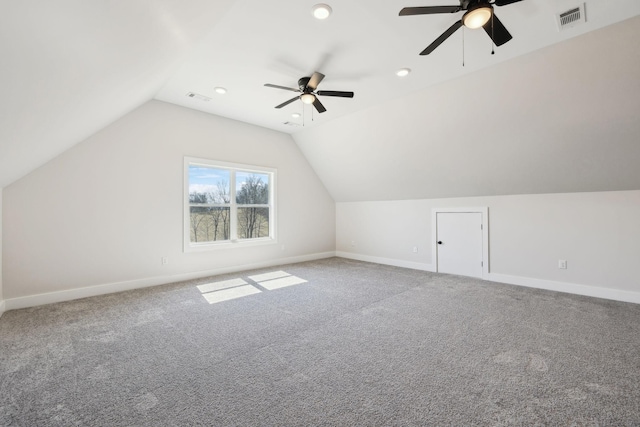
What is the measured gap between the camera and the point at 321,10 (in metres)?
2.45

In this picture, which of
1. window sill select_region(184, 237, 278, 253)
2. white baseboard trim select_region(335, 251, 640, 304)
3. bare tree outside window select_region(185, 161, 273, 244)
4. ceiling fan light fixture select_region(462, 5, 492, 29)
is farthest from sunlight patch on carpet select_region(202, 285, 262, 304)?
ceiling fan light fixture select_region(462, 5, 492, 29)

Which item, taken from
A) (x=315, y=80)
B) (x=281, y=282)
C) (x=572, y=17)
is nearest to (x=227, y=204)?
(x=281, y=282)

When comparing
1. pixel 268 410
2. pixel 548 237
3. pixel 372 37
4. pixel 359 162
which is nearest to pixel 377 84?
pixel 372 37

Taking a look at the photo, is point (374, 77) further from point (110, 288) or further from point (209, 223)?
point (110, 288)

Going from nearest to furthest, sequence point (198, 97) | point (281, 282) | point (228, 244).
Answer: point (198, 97) → point (281, 282) → point (228, 244)

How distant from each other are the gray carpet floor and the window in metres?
1.64

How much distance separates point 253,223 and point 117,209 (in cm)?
242

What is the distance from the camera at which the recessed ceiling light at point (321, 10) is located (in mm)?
2404

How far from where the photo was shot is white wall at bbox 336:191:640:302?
370cm

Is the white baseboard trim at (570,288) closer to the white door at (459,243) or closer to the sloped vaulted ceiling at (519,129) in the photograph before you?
the white door at (459,243)

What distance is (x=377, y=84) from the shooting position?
3.86 metres

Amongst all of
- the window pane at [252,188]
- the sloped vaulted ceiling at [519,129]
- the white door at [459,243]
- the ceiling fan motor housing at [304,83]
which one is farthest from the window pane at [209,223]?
the white door at [459,243]

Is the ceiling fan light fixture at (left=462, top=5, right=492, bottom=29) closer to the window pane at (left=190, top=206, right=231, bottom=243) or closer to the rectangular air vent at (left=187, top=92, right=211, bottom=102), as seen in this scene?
the rectangular air vent at (left=187, top=92, right=211, bottom=102)

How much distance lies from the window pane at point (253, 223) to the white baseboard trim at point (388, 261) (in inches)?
88.1
